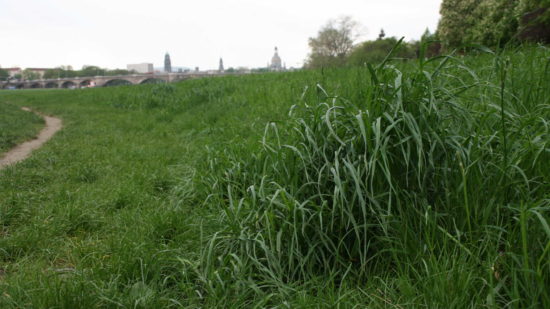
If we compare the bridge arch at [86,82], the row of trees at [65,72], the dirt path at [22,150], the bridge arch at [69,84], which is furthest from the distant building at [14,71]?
the dirt path at [22,150]

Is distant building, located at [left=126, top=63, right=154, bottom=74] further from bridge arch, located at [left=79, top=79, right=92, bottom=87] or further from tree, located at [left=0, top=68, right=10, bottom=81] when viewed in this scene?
bridge arch, located at [left=79, top=79, right=92, bottom=87]

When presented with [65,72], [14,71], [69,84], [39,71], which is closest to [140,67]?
[65,72]

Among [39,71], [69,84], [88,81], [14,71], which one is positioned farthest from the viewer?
[39,71]

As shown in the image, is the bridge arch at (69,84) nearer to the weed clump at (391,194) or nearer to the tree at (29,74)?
the tree at (29,74)

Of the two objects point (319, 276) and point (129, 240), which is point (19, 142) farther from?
point (319, 276)

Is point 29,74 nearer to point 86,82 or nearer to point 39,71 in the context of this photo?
point 39,71

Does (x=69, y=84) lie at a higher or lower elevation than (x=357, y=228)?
→ higher

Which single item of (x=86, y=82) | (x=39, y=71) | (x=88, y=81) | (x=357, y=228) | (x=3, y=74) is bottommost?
(x=357, y=228)

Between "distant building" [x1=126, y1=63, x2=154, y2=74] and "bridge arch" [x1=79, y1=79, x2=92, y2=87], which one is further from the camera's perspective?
"distant building" [x1=126, y1=63, x2=154, y2=74]

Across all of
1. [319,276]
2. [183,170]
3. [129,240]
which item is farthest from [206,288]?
[183,170]

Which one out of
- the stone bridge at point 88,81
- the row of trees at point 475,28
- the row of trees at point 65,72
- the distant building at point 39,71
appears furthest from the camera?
the distant building at point 39,71

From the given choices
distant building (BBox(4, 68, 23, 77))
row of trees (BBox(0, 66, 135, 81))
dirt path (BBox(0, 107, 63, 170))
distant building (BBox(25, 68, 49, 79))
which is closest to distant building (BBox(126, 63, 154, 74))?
row of trees (BBox(0, 66, 135, 81))

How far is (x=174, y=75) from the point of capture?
59.5m

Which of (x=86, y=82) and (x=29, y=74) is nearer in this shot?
(x=86, y=82)
